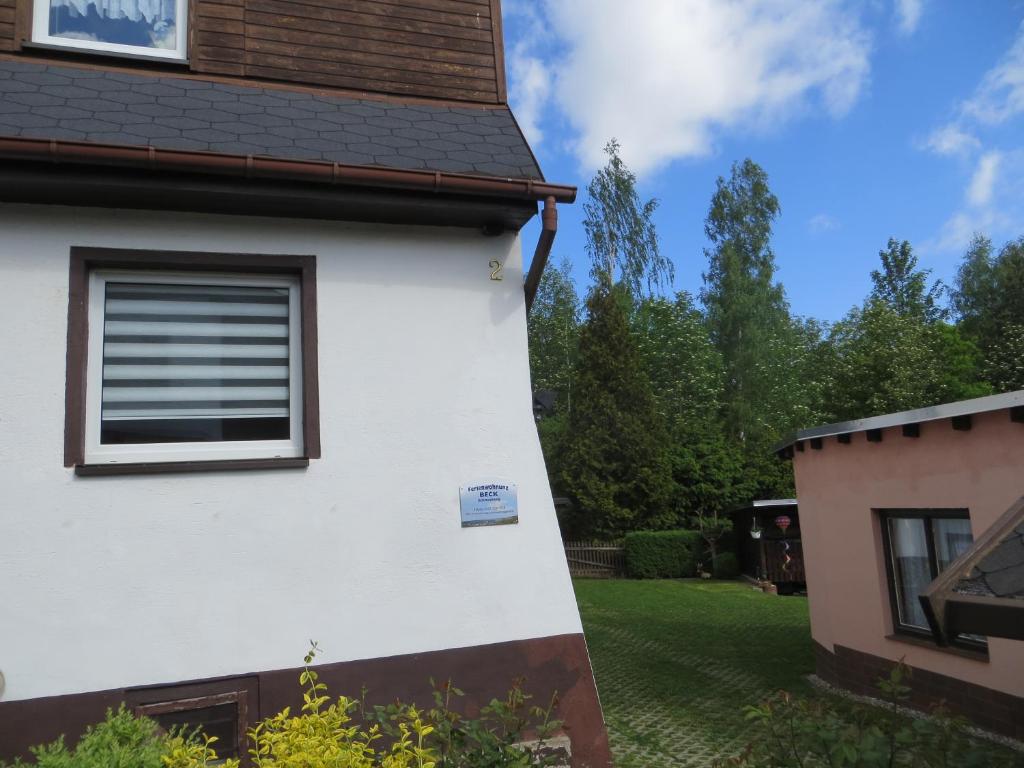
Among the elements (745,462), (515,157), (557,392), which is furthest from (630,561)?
(515,157)

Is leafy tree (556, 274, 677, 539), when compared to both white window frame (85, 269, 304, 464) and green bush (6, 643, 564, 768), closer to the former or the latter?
white window frame (85, 269, 304, 464)

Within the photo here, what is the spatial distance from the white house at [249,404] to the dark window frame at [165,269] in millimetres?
14

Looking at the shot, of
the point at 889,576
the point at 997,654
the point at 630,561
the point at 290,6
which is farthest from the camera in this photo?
the point at 630,561

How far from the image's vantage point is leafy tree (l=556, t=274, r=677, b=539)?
2539 centimetres

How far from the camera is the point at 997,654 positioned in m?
6.65

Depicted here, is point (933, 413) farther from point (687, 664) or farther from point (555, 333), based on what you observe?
point (555, 333)

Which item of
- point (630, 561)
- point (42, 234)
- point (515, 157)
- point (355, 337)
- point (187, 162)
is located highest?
point (515, 157)

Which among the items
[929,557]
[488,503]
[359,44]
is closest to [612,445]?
[929,557]

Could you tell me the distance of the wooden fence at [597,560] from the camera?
24.2m

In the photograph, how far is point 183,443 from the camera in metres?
4.41

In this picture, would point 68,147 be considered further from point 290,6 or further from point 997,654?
point 997,654

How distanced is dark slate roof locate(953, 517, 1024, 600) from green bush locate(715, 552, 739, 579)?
20863 mm

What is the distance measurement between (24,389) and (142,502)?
2.76 ft

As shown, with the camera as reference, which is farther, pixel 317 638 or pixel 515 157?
pixel 515 157
